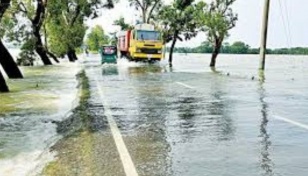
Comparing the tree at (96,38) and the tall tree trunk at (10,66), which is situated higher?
the tall tree trunk at (10,66)

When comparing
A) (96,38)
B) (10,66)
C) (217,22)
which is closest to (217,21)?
(217,22)

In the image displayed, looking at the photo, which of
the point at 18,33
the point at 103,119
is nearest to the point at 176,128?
the point at 103,119

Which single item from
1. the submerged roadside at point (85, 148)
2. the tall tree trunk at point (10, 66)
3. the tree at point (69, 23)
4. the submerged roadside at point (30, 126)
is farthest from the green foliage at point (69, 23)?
the submerged roadside at point (85, 148)

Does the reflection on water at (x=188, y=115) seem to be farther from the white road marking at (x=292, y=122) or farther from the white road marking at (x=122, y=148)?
the white road marking at (x=292, y=122)

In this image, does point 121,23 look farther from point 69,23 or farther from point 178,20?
point 178,20

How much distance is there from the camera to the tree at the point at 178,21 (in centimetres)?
5660

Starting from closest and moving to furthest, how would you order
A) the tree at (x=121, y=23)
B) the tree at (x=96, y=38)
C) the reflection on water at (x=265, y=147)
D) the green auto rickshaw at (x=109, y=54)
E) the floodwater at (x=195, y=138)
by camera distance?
the reflection on water at (x=265, y=147), the floodwater at (x=195, y=138), the green auto rickshaw at (x=109, y=54), the tree at (x=121, y=23), the tree at (x=96, y=38)

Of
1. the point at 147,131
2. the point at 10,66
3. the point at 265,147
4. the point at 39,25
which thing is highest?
the point at 39,25

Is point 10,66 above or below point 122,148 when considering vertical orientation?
below

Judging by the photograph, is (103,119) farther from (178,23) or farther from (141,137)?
(178,23)

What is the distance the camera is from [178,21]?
58125mm

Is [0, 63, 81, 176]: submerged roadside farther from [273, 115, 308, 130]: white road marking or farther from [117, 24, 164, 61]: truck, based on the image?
[117, 24, 164, 61]: truck

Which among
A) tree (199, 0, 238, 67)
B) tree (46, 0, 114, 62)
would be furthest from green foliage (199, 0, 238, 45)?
tree (46, 0, 114, 62)

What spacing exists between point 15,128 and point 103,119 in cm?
203
